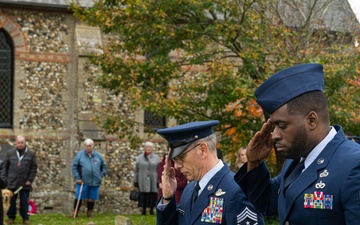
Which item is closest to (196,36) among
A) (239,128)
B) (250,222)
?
(239,128)

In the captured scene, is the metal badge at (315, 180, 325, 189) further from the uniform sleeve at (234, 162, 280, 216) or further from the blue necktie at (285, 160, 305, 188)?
the uniform sleeve at (234, 162, 280, 216)

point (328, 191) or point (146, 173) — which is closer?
point (328, 191)

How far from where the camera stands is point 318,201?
3.91 meters

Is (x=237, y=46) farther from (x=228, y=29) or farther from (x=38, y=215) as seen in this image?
(x=38, y=215)

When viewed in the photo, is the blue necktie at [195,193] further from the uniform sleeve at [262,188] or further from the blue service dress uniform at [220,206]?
the uniform sleeve at [262,188]

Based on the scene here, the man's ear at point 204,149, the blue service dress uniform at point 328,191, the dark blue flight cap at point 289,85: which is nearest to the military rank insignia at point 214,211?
the man's ear at point 204,149

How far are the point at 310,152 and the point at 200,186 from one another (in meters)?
1.50

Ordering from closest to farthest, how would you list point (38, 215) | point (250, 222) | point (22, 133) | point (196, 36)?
point (250, 222)
point (196, 36)
point (38, 215)
point (22, 133)

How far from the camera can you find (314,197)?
12.9ft

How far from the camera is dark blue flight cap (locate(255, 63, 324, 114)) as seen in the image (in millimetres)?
4031

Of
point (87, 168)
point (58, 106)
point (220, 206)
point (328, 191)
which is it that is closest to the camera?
point (328, 191)

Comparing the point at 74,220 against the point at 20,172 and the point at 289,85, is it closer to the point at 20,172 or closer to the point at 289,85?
the point at 20,172

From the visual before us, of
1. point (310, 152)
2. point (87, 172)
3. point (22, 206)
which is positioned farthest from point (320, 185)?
point (87, 172)

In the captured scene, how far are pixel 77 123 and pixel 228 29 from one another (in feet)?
29.2
